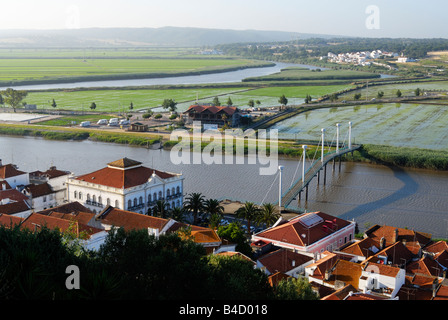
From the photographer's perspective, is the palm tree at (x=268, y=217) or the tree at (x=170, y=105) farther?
the tree at (x=170, y=105)

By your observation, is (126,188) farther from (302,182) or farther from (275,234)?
(302,182)

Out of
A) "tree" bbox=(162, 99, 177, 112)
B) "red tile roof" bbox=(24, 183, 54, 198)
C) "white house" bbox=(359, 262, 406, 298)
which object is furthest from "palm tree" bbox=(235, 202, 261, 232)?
"tree" bbox=(162, 99, 177, 112)

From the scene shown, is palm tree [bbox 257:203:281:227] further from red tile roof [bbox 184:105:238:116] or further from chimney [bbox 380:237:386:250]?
red tile roof [bbox 184:105:238:116]

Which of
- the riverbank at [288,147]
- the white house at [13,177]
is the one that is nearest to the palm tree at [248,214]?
the white house at [13,177]

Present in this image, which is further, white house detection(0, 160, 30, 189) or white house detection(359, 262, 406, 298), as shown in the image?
white house detection(0, 160, 30, 189)

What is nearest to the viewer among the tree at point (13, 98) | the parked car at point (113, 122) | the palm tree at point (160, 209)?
the palm tree at point (160, 209)

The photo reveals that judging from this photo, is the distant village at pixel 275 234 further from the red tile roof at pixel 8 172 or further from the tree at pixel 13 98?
the tree at pixel 13 98

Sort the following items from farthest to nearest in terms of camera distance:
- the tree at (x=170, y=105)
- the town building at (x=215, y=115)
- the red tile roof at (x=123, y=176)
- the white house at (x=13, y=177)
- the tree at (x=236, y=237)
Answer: the tree at (x=170, y=105)
the town building at (x=215, y=115)
the white house at (x=13, y=177)
the red tile roof at (x=123, y=176)
the tree at (x=236, y=237)
